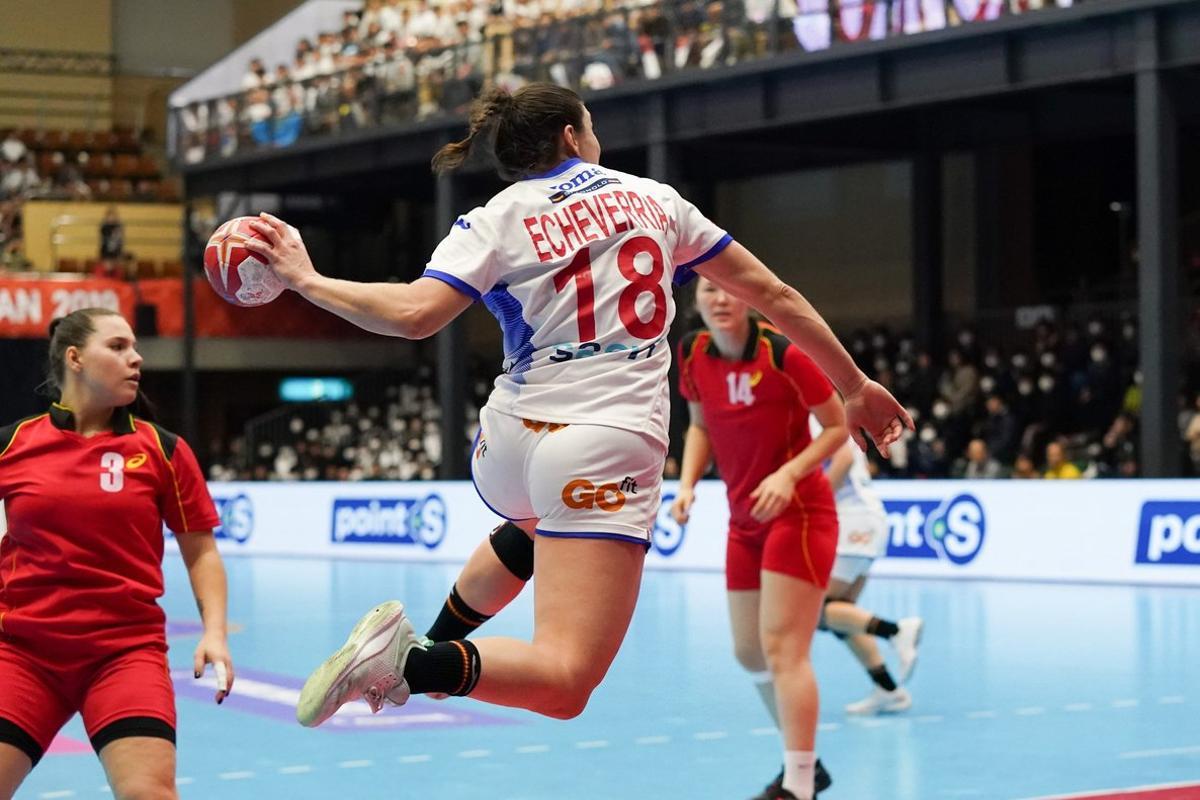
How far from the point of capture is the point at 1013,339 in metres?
25.7

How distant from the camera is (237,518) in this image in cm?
2447

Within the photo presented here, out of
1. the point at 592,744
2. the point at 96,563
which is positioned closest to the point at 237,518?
the point at 592,744

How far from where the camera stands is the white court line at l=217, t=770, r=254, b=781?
762cm

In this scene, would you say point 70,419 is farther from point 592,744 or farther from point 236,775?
point 592,744

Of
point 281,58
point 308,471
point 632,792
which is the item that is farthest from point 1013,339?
point 632,792

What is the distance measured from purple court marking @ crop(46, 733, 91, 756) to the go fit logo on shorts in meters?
4.74

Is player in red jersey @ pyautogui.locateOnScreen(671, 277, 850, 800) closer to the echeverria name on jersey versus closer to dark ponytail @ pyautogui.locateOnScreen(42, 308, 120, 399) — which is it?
the echeverria name on jersey

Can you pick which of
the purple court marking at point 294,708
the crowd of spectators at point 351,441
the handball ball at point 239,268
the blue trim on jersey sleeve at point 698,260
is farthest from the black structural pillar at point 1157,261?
the handball ball at point 239,268

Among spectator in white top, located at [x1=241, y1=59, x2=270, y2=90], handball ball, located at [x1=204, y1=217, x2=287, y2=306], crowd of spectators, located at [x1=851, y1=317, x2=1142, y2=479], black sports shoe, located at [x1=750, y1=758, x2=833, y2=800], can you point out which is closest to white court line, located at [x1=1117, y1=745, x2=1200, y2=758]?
black sports shoe, located at [x1=750, y1=758, x2=833, y2=800]

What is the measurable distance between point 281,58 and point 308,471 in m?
8.13

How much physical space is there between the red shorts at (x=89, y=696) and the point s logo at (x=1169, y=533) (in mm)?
11995

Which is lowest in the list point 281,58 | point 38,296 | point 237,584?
point 237,584

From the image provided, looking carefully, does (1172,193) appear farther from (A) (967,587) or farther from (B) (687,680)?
(B) (687,680)

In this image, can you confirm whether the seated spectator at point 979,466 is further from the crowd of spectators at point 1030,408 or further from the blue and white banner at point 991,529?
the blue and white banner at point 991,529
